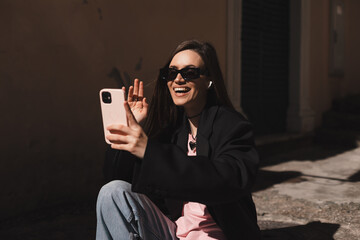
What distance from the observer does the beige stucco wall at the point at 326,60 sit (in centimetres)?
876

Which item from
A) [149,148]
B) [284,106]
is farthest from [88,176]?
[284,106]

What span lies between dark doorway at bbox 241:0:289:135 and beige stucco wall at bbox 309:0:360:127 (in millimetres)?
768

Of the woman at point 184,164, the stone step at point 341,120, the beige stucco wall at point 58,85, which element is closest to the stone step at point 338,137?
the stone step at point 341,120

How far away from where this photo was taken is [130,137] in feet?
5.49

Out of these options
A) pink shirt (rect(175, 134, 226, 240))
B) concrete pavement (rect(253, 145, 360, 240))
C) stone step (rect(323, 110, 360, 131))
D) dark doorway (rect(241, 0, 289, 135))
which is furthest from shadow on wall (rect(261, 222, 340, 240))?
stone step (rect(323, 110, 360, 131))

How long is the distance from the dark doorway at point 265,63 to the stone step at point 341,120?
125 cm

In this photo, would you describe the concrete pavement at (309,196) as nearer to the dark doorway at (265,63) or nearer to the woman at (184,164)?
the dark doorway at (265,63)

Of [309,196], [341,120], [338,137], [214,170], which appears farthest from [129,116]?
[341,120]

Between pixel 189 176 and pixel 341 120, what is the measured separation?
7814mm

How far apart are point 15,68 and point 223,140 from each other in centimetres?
237

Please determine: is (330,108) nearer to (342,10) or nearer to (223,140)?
(342,10)

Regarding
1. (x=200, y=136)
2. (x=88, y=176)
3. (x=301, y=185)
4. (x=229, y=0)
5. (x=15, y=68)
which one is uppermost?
(x=229, y=0)

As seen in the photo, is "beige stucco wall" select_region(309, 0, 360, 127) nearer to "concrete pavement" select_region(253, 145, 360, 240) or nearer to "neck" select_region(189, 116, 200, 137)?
"concrete pavement" select_region(253, 145, 360, 240)

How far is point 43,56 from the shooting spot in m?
3.86
